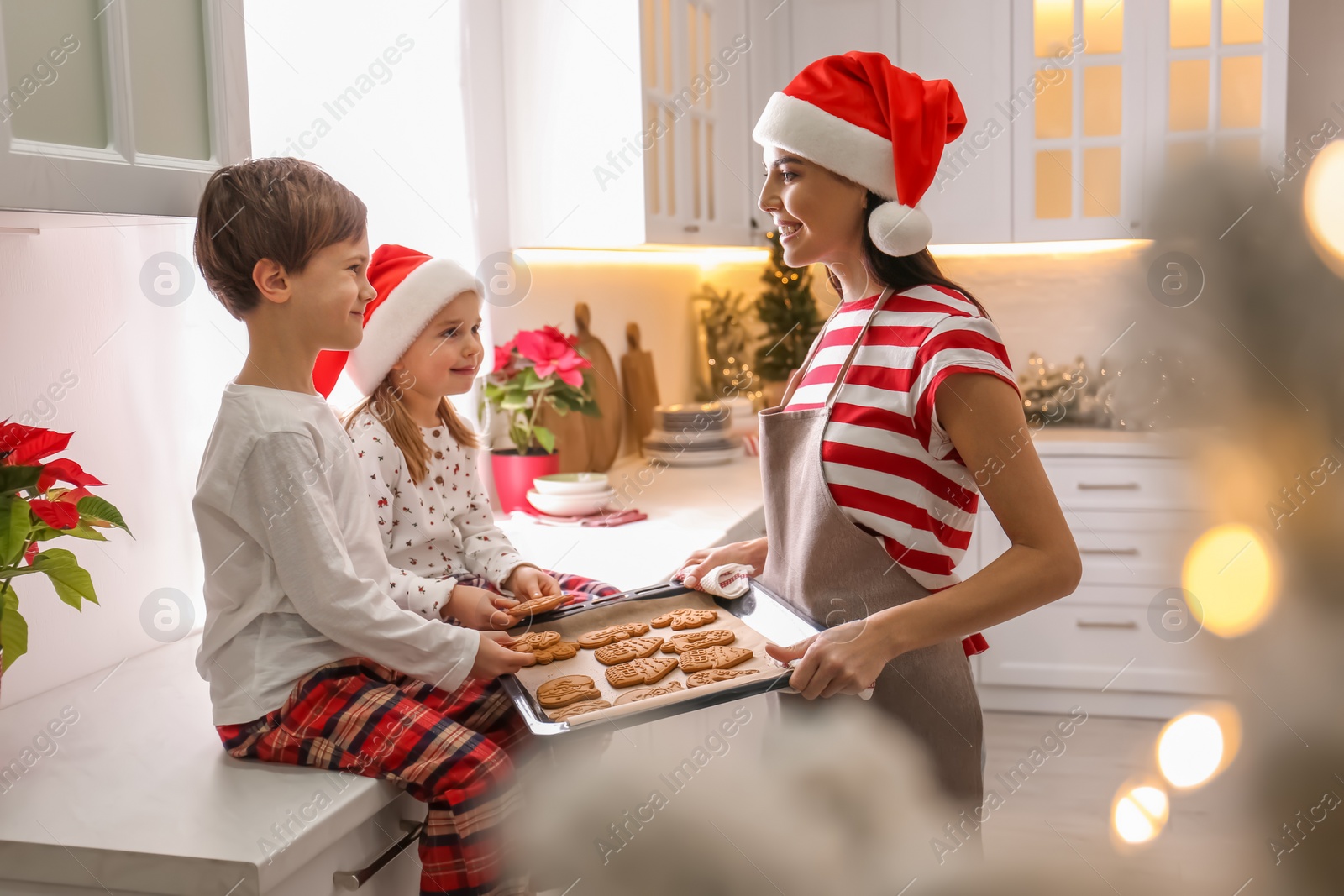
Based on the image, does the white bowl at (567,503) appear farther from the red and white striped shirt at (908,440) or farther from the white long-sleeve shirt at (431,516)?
the red and white striped shirt at (908,440)

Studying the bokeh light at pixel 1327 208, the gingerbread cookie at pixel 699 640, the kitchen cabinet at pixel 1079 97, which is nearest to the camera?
the bokeh light at pixel 1327 208

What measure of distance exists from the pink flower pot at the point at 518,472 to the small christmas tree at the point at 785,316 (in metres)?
1.26

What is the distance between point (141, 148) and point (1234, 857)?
923 millimetres

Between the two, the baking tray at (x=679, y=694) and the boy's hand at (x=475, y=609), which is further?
the boy's hand at (x=475, y=609)

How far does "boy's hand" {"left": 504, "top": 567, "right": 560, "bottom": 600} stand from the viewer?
1222mm

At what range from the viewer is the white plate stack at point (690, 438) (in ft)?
8.33

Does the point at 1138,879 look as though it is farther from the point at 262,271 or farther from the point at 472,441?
the point at 472,441

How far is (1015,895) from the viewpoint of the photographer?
10.2 inches

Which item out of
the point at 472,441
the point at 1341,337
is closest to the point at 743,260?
the point at 472,441

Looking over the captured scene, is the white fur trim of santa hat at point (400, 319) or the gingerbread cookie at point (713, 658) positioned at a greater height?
the white fur trim of santa hat at point (400, 319)

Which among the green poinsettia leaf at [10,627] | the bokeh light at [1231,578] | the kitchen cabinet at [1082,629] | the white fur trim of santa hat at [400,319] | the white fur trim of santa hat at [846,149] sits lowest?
the kitchen cabinet at [1082,629]

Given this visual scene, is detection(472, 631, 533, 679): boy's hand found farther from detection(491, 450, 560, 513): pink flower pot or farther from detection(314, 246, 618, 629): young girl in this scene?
detection(491, 450, 560, 513): pink flower pot

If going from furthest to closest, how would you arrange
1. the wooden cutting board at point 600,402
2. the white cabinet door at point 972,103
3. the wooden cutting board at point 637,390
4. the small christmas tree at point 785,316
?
the small christmas tree at point 785,316
the white cabinet door at point 972,103
the wooden cutting board at point 637,390
the wooden cutting board at point 600,402

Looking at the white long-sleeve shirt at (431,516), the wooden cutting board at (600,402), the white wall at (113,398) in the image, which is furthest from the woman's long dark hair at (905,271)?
the wooden cutting board at (600,402)
